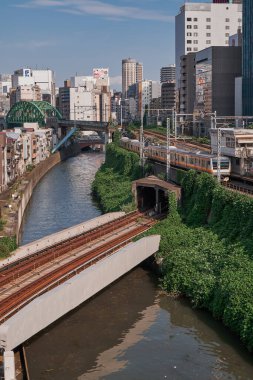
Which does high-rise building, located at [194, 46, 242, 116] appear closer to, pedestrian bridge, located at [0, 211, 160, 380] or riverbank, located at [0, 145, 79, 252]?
riverbank, located at [0, 145, 79, 252]

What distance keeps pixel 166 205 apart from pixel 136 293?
40.8 ft

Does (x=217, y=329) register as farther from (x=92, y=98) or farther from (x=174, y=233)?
(x=92, y=98)

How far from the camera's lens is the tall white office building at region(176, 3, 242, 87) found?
350ft

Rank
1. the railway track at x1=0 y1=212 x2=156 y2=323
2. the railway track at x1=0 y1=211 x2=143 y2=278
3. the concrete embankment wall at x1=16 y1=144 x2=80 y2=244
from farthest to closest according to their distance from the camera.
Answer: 1. the concrete embankment wall at x1=16 y1=144 x2=80 y2=244
2. the railway track at x1=0 y1=211 x2=143 y2=278
3. the railway track at x1=0 y1=212 x2=156 y2=323

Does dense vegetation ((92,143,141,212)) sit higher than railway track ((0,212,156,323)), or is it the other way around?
dense vegetation ((92,143,141,212))

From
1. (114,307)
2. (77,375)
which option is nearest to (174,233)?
(114,307)

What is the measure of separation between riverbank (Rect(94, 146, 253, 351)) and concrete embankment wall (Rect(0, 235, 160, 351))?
4.97 feet

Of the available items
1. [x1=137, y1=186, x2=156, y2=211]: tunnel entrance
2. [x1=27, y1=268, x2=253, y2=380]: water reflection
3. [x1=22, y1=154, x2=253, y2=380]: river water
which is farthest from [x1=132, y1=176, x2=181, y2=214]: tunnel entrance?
[x1=27, y1=268, x2=253, y2=380]: water reflection

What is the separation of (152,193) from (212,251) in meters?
14.2

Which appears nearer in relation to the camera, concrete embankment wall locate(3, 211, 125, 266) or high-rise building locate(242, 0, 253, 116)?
concrete embankment wall locate(3, 211, 125, 266)

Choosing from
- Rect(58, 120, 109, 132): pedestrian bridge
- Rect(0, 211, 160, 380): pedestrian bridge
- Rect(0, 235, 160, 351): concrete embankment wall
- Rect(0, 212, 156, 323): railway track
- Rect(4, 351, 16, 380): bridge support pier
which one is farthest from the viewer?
Rect(58, 120, 109, 132): pedestrian bridge

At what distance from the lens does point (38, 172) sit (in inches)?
2694

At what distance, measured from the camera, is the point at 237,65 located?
74.9 m

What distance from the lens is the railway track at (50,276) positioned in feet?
64.6
